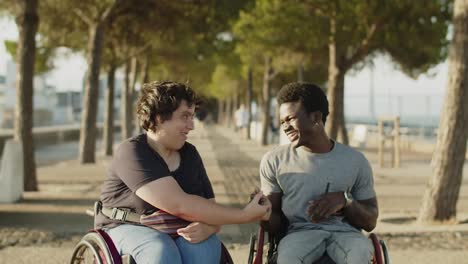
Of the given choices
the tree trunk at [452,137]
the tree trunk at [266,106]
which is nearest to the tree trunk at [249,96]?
the tree trunk at [266,106]

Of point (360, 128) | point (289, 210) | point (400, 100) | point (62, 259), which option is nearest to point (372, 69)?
point (360, 128)

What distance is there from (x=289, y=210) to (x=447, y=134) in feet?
16.9

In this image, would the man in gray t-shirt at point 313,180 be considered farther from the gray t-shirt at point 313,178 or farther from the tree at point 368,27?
the tree at point 368,27

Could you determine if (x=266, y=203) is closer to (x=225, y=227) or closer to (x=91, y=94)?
(x=225, y=227)

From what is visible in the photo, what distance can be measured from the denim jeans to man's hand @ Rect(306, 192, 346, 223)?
143mm

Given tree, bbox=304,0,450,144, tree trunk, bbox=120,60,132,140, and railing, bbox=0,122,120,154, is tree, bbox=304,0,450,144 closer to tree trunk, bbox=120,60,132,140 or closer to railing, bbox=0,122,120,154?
tree trunk, bbox=120,60,132,140

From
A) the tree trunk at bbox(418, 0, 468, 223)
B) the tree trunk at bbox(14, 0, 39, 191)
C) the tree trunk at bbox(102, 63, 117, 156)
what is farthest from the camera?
the tree trunk at bbox(102, 63, 117, 156)

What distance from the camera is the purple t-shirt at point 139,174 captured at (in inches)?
142

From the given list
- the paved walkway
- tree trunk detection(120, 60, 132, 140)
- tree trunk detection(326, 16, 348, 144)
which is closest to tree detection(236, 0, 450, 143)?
tree trunk detection(326, 16, 348, 144)

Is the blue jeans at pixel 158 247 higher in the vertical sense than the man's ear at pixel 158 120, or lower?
lower

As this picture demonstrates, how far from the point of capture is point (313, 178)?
3.91 meters

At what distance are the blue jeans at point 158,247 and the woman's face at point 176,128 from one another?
1.38ft

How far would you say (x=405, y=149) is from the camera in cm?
2862

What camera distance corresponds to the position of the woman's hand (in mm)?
3686
